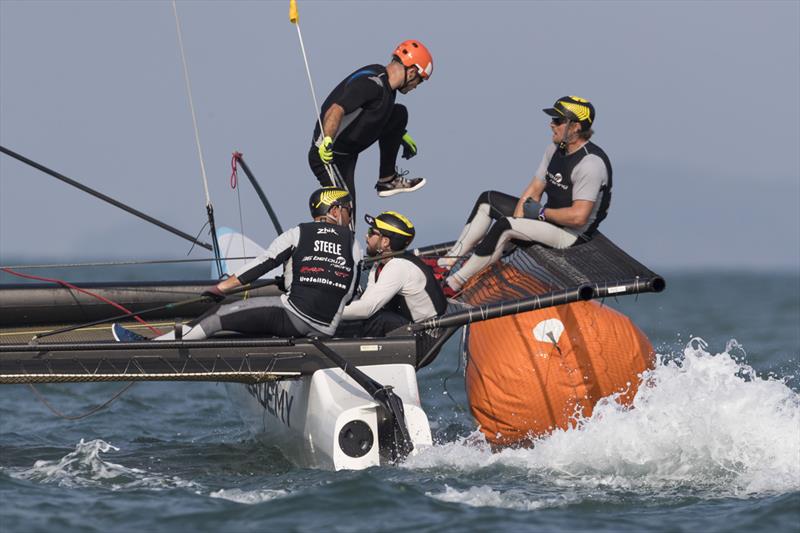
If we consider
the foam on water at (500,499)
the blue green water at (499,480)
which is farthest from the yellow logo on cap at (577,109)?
the foam on water at (500,499)

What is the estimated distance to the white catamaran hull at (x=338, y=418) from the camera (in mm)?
7164

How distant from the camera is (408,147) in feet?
31.4

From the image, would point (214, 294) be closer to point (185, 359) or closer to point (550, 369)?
point (185, 359)

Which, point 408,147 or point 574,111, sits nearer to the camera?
point 574,111

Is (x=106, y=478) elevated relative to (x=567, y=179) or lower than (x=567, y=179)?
lower

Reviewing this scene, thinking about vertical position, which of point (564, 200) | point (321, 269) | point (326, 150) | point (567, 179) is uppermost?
point (326, 150)

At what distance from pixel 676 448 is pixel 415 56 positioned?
311 centimetres

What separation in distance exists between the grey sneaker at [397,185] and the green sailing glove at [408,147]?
0.11 m

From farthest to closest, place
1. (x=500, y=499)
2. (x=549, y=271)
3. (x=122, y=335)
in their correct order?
(x=549, y=271)
(x=122, y=335)
(x=500, y=499)

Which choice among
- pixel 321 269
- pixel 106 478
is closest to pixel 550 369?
pixel 321 269

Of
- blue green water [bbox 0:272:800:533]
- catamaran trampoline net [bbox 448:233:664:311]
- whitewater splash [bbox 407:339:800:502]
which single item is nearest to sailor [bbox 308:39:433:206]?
catamaran trampoline net [bbox 448:233:664:311]

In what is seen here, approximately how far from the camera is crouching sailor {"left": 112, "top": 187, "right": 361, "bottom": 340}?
7.54m

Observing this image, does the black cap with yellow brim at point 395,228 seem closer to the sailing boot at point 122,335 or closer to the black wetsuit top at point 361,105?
the black wetsuit top at point 361,105

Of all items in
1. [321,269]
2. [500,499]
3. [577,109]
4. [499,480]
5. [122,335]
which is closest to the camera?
[500,499]
